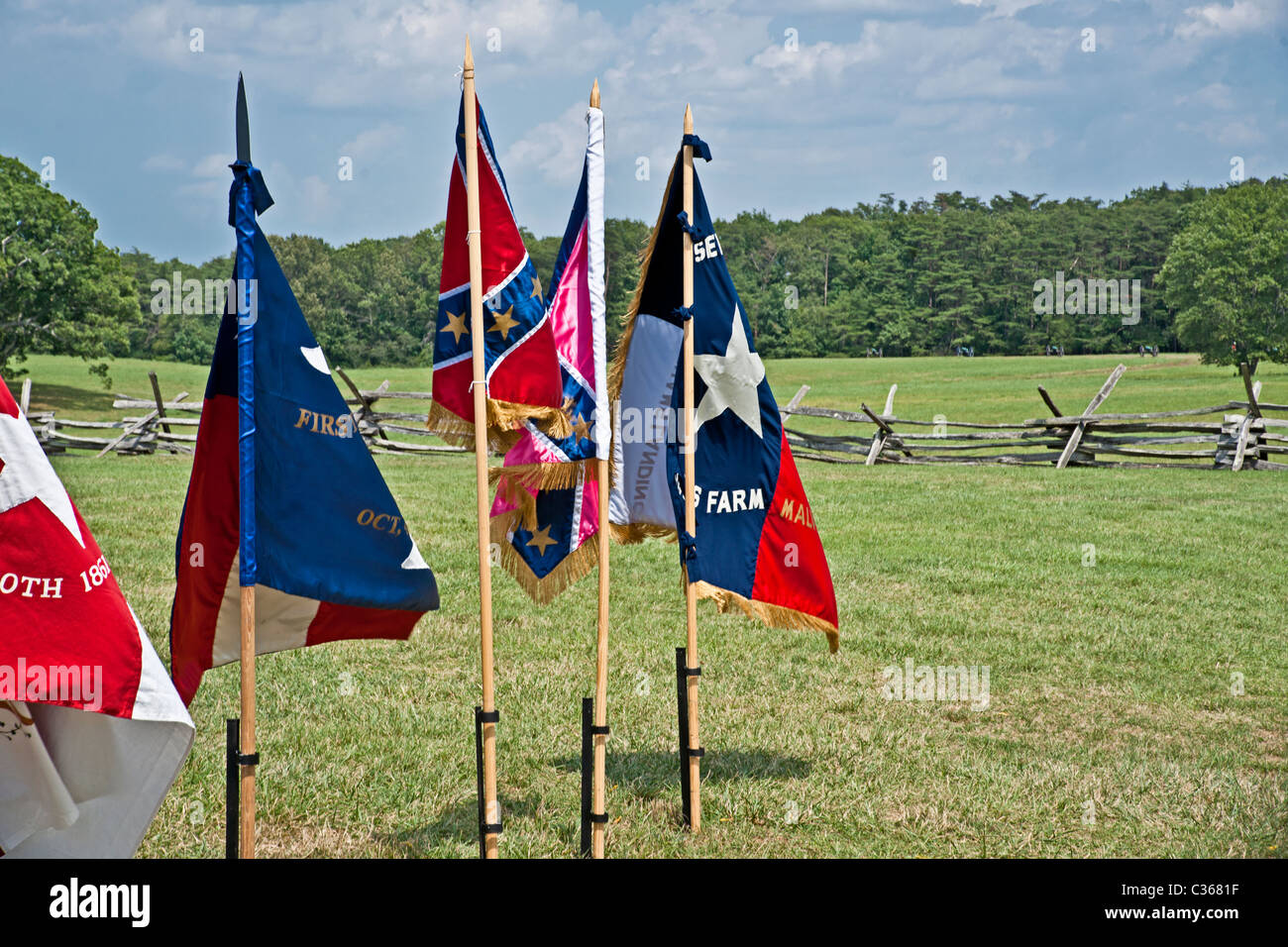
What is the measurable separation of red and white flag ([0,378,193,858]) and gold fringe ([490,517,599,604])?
1720mm

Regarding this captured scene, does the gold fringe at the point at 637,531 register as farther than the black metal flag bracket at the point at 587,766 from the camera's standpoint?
Yes

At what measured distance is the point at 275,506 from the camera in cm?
343

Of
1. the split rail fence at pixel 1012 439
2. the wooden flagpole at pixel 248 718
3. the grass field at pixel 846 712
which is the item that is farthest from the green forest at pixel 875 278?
the wooden flagpole at pixel 248 718

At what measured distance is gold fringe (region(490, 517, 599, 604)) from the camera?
4359mm

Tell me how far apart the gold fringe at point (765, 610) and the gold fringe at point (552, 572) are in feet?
1.79

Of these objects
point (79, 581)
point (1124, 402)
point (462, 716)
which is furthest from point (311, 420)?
point (1124, 402)

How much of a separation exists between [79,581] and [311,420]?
952mm

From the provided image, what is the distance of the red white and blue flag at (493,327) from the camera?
147 inches

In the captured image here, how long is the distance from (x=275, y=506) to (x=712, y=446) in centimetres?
198

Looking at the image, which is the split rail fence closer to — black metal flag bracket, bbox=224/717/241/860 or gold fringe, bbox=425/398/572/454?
gold fringe, bbox=425/398/572/454

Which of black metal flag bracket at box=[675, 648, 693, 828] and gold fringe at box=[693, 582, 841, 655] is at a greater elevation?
gold fringe at box=[693, 582, 841, 655]

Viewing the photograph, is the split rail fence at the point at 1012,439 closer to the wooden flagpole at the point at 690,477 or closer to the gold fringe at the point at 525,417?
the wooden flagpole at the point at 690,477

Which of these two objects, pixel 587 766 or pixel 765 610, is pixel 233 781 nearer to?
pixel 587 766

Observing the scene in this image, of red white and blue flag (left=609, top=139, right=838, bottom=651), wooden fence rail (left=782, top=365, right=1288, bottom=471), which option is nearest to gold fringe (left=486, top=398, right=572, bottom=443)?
red white and blue flag (left=609, top=139, right=838, bottom=651)
